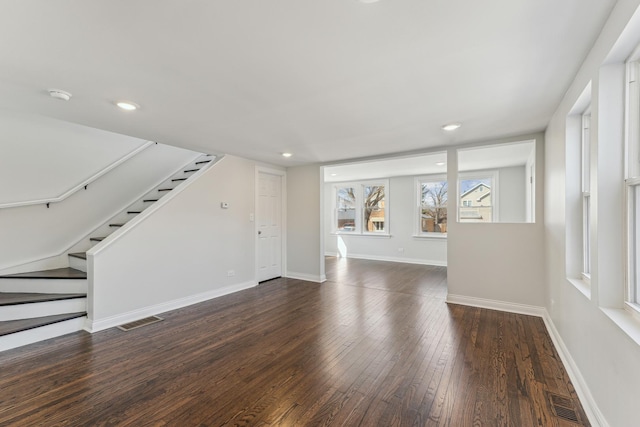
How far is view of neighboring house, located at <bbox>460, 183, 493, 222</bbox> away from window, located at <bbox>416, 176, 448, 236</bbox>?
496 millimetres

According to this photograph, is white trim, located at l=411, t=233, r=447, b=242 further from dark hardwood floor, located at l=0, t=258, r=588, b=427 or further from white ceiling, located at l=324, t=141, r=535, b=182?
dark hardwood floor, located at l=0, t=258, r=588, b=427

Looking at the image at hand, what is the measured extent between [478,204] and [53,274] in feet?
25.7

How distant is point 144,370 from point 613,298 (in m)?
3.34

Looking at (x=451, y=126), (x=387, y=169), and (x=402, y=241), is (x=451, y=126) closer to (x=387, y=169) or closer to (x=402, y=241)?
(x=387, y=169)

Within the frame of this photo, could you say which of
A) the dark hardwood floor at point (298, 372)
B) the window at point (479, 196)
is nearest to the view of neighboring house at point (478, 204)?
the window at point (479, 196)

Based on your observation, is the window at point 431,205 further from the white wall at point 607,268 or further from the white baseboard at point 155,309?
the white wall at point 607,268

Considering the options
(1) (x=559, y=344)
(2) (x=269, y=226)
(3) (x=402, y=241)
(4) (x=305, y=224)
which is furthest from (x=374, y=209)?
(1) (x=559, y=344)

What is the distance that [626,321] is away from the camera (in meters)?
1.41

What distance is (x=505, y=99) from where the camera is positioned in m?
2.46

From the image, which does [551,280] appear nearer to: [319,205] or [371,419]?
[371,419]

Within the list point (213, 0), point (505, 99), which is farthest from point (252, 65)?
point (505, 99)

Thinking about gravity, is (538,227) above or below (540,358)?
above

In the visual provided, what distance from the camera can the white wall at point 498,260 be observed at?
3479 mm

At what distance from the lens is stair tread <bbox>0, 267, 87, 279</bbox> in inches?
129
